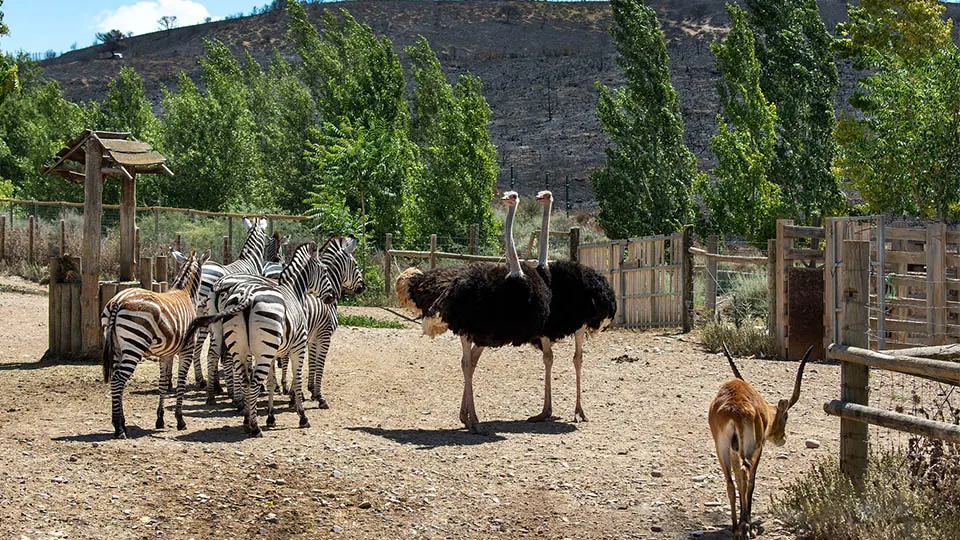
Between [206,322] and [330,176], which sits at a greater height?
[330,176]

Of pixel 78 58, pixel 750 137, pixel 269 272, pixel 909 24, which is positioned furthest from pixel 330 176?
pixel 78 58

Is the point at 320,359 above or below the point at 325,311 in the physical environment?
below

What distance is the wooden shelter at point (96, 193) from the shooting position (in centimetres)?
1402

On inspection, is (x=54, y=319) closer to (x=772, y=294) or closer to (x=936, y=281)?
(x=772, y=294)

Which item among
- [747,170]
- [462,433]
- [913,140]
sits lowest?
[462,433]

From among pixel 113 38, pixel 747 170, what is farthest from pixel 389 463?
pixel 113 38

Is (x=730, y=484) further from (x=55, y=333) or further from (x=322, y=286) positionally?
(x=55, y=333)

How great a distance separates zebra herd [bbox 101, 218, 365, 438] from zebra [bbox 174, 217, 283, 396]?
4 cm

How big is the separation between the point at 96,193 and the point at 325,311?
4215 millimetres

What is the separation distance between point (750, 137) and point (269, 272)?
78.4ft

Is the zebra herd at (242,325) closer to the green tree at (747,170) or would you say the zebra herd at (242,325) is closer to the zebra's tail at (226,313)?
the zebra's tail at (226,313)

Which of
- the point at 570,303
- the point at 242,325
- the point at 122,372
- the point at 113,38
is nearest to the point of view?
the point at 122,372

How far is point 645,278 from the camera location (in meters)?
20.7

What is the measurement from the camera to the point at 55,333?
14273 mm
